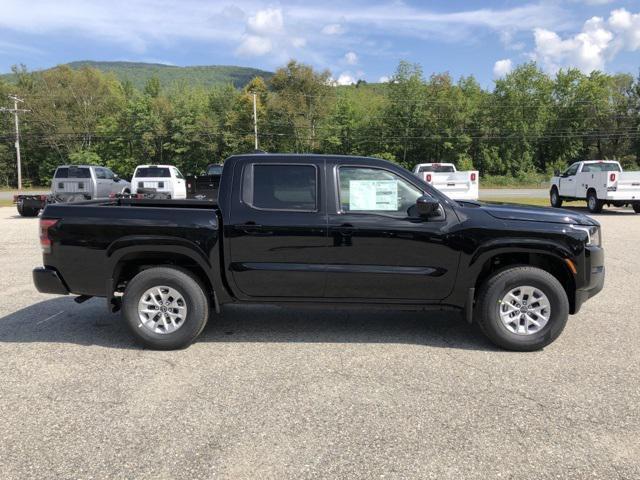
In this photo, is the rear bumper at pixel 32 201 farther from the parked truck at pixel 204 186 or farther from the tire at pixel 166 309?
the tire at pixel 166 309

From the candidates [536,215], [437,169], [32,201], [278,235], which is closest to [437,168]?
[437,169]

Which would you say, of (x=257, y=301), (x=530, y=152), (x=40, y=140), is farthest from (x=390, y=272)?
(x=40, y=140)

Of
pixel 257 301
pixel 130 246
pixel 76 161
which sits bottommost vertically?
pixel 257 301

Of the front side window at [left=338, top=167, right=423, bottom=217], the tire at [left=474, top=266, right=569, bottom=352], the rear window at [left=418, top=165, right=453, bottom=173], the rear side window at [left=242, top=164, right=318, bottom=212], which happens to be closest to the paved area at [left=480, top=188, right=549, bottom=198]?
the rear window at [left=418, top=165, right=453, bottom=173]

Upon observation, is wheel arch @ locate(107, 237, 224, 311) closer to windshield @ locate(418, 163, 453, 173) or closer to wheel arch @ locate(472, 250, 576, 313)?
wheel arch @ locate(472, 250, 576, 313)

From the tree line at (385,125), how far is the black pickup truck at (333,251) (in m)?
49.5

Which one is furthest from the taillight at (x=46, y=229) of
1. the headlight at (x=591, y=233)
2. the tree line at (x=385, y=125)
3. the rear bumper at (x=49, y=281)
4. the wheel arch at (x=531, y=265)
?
the tree line at (x=385, y=125)

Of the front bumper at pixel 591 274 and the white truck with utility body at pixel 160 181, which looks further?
the white truck with utility body at pixel 160 181

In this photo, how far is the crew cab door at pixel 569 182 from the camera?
2072 cm

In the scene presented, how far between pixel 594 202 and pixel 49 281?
1905 cm

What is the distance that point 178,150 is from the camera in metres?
58.9

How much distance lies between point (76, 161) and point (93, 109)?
1041cm

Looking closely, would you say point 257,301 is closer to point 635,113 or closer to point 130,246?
point 130,246

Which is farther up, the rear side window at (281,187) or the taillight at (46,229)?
the rear side window at (281,187)
